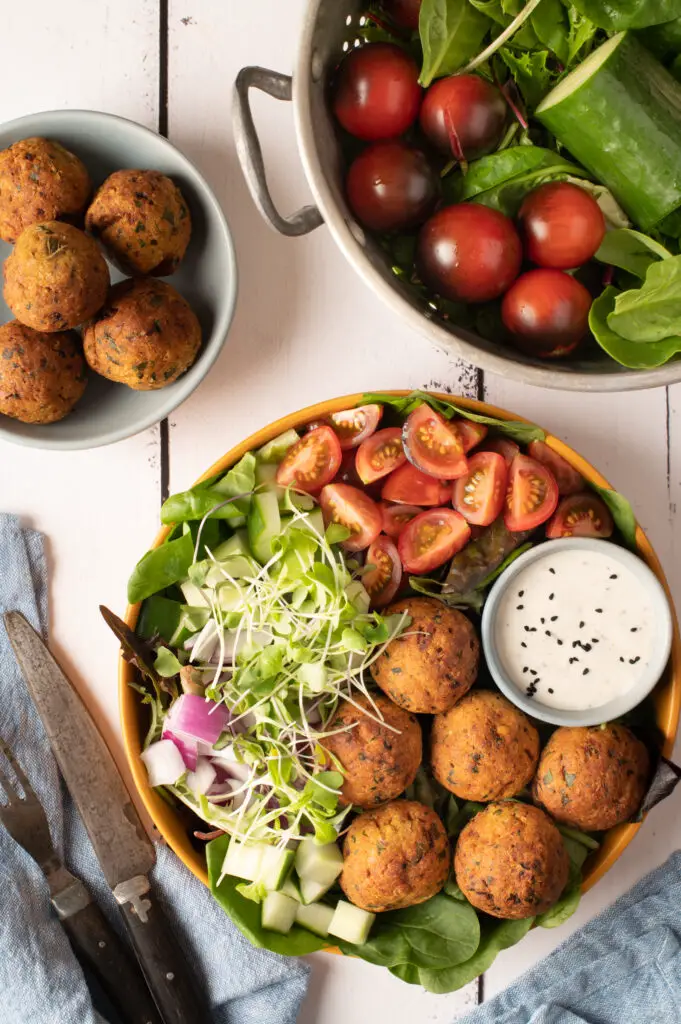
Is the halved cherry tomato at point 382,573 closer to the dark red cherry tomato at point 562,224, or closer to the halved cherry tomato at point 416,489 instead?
the halved cherry tomato at point 416,489

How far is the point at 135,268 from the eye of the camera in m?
1.81

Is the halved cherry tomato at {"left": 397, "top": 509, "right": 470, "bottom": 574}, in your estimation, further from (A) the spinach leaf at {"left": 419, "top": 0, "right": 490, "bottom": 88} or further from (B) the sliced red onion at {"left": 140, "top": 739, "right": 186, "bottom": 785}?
(A) the spinach leaf at {"left": 419, "top": 0, "right": 490, "bottom": 88}

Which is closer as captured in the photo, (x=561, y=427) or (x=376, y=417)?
(x=376, y=417)

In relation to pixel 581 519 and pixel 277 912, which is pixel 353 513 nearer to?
pixel 581 519

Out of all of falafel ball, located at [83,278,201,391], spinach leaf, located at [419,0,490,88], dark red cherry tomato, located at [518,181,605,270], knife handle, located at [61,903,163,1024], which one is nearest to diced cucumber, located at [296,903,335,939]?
knife handle, located at [61,903,163,1024]

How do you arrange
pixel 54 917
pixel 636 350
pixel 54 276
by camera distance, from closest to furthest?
1. pixel 636 350
2. pixel 54 276
3. pixel 54 917

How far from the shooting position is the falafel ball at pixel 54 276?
5.50ft

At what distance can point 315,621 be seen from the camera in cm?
182

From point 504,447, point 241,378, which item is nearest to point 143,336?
point 241,378

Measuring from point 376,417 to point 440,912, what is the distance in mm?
983

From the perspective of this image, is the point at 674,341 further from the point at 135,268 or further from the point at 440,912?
the point at 440,912

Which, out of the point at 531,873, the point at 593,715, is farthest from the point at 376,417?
the point at 531,873

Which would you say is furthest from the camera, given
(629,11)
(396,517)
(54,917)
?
(54,917)

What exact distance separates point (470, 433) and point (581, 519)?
272 millimetres
